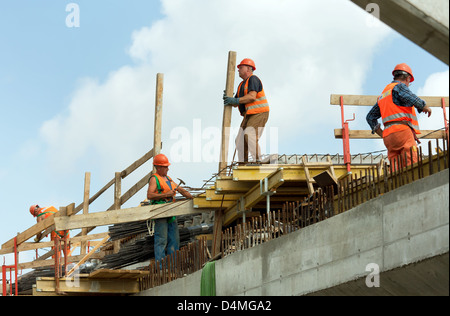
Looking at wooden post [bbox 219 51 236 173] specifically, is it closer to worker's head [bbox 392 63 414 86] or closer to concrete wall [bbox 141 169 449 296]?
concrete wall [bbox 141 169 449 296]

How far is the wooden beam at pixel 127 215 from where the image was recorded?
695 inches

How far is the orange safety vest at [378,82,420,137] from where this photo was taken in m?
13.3

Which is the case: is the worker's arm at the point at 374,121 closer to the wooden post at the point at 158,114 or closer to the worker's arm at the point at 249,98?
the worker's arm at the point at 249,98

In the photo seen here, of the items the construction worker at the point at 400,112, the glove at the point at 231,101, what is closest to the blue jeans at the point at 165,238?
the glove at the point at 231,101

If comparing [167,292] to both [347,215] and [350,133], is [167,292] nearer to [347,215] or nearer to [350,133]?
[350,133]

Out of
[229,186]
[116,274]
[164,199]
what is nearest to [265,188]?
[229,186]

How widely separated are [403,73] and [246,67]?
14.6 feet

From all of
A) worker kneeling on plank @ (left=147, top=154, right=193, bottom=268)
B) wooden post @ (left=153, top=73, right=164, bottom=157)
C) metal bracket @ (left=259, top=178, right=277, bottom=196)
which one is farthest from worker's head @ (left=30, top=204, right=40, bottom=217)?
metal bracket @ (left=259, top=178, right=277, bottom=196)

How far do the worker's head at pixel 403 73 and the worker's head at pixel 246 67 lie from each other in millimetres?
4266

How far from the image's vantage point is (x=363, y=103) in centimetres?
1586

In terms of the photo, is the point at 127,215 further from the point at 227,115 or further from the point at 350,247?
the point at 350,247
